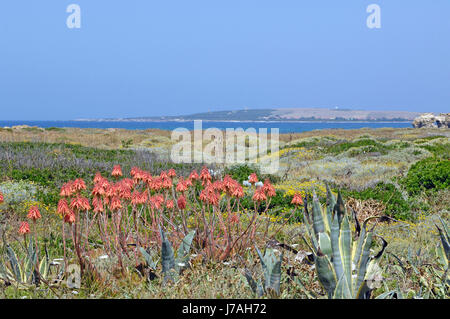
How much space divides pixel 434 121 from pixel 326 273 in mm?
89721

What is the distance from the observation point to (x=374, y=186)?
1093 centimetres

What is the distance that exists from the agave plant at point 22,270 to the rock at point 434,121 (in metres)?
87.1

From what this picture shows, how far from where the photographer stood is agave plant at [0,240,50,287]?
4.00 meters

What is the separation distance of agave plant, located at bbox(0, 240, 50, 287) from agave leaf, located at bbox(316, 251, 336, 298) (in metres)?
2.64

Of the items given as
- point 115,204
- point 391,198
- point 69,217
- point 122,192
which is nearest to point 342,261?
point 115,204

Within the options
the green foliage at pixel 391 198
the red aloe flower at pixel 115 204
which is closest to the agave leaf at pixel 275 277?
the red aloe flower at pixel 115 204

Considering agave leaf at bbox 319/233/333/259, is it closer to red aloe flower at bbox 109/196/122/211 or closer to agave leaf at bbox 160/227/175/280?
agave leaf at bbox 160/227/175/280

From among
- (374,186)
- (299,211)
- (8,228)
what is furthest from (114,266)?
(374,186)

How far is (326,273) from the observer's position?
3.12 m

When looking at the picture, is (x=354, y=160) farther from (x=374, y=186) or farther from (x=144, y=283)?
(x=144, y=283)

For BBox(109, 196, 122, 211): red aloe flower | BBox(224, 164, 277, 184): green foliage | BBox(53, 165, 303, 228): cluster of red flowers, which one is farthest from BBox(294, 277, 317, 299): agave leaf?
BBox(224, 164, 277, 184): green foliage

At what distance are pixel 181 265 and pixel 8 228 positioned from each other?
429 cm

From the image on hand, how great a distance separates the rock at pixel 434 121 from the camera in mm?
79562
